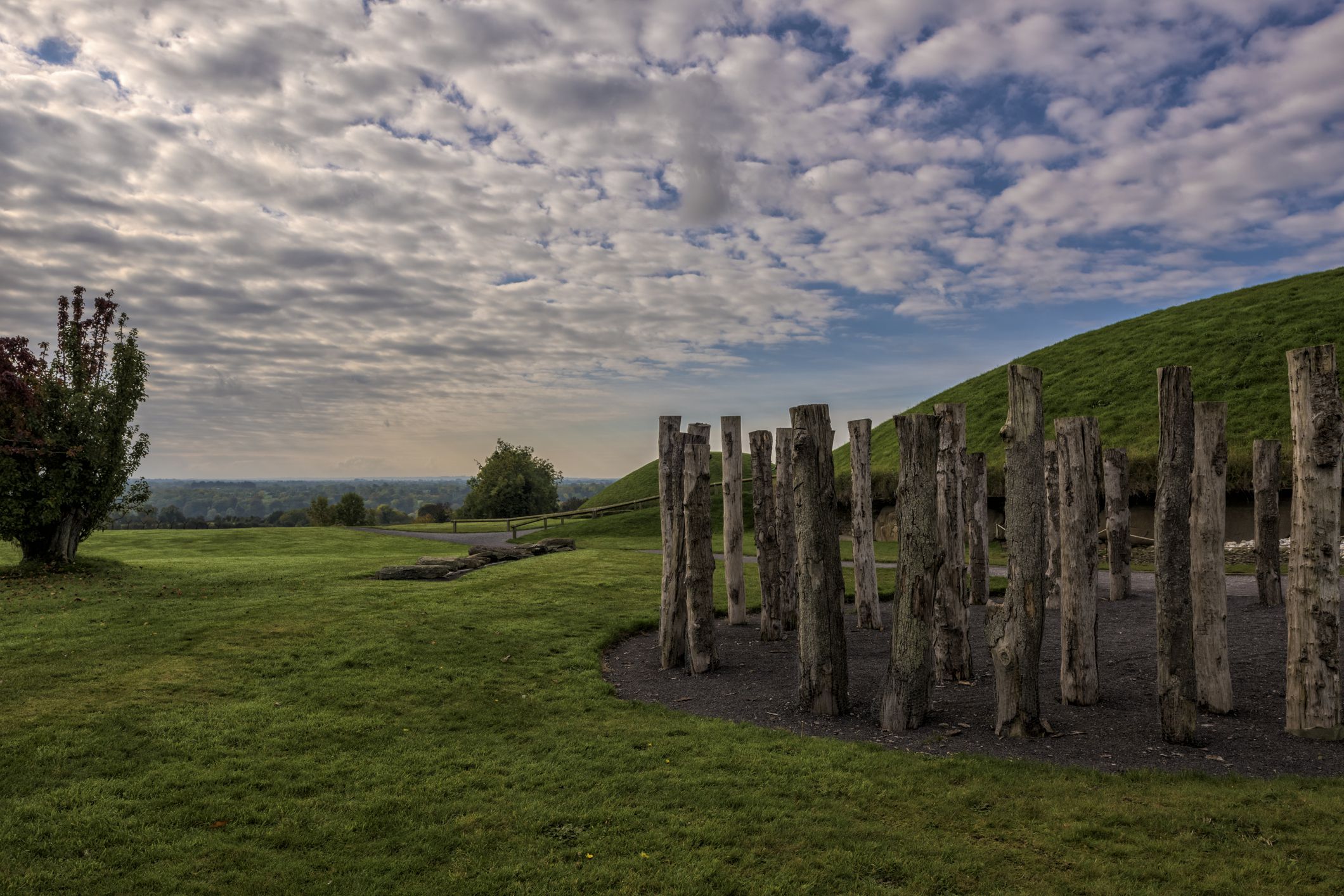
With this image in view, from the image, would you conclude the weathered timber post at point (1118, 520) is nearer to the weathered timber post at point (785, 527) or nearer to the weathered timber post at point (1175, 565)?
the weathered timber post at point (785, 527)

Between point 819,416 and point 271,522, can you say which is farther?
point 271,522

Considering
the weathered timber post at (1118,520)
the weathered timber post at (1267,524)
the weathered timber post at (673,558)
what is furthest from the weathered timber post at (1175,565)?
the weathered timber post at (1267,524)

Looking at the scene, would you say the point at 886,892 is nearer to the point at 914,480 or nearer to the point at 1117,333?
the point at 914,480

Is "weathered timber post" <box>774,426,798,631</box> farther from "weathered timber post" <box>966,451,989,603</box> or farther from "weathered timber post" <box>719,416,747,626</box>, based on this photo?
"weathered timber post" <box>966,451,989,603</box>

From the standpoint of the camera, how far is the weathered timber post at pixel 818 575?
27.9 feet

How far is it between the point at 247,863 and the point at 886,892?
14.4 feet

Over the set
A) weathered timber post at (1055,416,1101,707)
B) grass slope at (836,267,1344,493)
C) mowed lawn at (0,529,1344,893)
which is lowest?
mowed lawn at (0,529,1344,893)

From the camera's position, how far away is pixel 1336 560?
23.8 ft

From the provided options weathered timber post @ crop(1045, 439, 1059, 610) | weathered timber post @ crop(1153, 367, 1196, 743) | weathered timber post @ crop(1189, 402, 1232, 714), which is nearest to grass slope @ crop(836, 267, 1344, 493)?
weathered timber post @ crop(1045, 439, 1059, 610)

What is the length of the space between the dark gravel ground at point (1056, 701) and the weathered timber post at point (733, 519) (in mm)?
677

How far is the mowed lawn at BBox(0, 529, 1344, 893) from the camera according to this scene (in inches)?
197

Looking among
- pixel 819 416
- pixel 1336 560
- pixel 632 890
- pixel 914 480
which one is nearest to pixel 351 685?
pixel 632 890

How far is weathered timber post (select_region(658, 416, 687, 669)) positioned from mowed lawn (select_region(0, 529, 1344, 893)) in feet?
4.58

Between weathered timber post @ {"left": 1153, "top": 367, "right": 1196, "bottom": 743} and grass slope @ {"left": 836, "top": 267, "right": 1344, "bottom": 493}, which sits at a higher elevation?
grass slope @ {"left": 836, "top": 267, "right": 1344, "bottom": 493}
